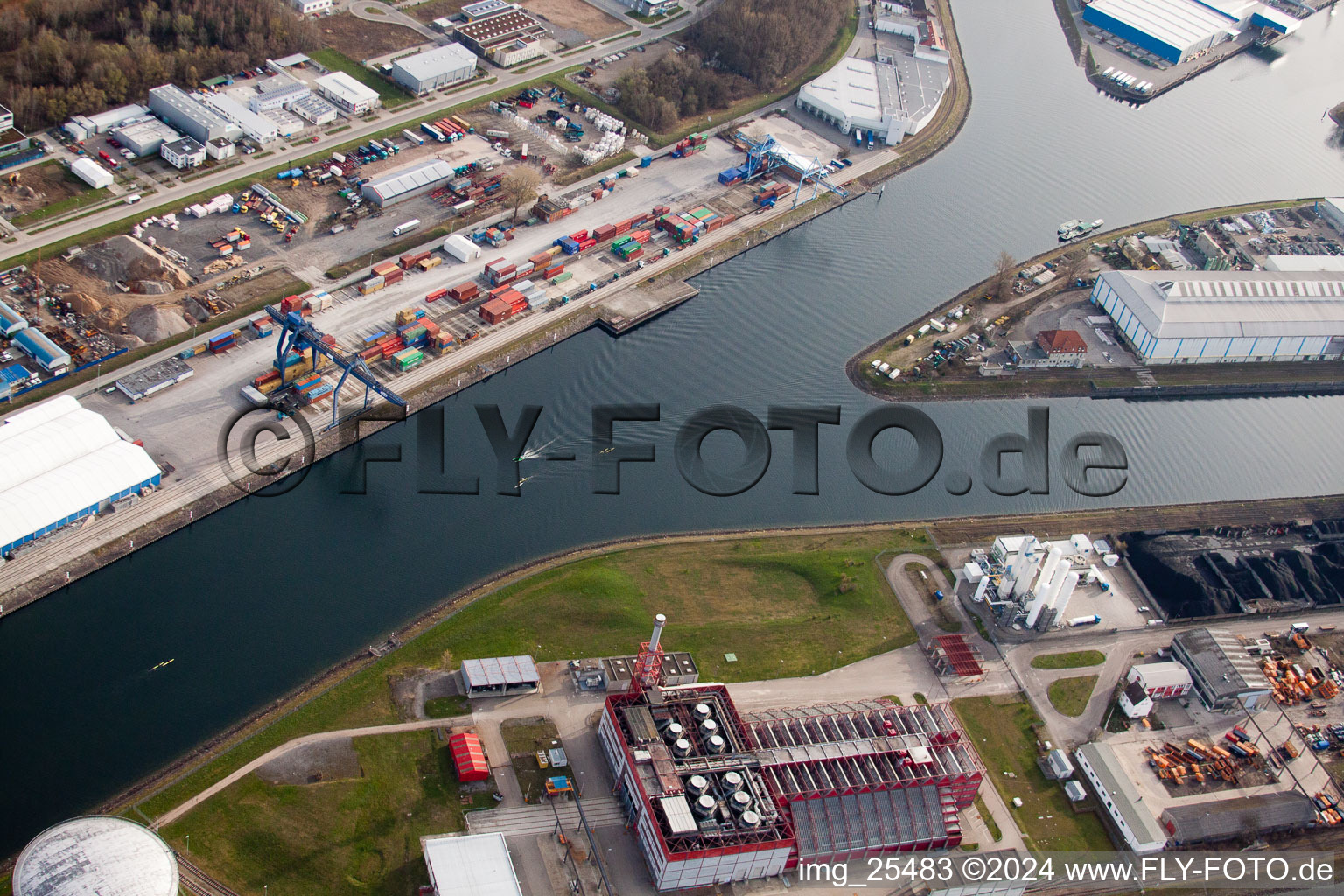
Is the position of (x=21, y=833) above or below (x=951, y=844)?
below

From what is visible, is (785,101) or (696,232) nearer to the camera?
(696,232)

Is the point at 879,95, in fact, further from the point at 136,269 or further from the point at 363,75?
the point at 136,269

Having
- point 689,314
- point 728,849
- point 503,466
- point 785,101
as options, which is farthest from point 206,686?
point 785,101

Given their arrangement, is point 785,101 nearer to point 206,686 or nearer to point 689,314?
point 689,314

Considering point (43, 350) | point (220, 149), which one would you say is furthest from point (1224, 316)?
point (43, 350)

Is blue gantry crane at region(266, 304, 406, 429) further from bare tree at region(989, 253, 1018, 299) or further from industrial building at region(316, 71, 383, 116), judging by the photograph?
bare tree at region(989, 253, 1018, 299)

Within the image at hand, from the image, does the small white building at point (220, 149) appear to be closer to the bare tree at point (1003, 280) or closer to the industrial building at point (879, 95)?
the industrial building at point (879, 95)
